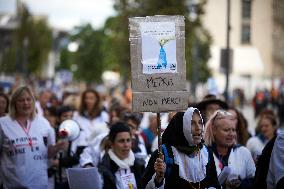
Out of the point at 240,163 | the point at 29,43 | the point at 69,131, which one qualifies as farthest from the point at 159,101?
the point at 29,43

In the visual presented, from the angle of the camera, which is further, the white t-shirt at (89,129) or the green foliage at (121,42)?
the green foliage at (121,42)

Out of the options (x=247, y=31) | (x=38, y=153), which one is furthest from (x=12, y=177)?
(x=247, y=31)

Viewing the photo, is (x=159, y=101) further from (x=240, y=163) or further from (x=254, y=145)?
(x=254, y=145)

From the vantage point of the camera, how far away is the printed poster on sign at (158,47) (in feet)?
16.6

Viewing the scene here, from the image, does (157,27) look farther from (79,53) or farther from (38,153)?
(79,53)

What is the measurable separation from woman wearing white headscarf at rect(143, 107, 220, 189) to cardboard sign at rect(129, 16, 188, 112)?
0.16 metres

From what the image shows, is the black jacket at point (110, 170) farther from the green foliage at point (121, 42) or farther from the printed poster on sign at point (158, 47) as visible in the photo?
the green foliage at point (121, 42)

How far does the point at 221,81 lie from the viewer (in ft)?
200

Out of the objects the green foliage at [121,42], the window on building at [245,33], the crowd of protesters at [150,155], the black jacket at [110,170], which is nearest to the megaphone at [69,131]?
the crowd of protesters at [150,155]

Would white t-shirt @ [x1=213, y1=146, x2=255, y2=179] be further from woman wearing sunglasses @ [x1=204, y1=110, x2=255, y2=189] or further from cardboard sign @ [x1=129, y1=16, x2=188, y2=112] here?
cardboard sign @ [x1=129, y1=16, x2=188, y2=112]

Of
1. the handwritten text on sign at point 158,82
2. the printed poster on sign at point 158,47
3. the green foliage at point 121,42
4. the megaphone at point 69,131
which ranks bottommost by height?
the megaphone at point 69,131

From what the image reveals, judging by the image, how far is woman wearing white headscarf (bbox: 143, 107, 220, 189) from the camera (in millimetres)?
5039

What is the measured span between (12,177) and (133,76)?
207 centimetres

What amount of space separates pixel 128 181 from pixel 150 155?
1.10ft
